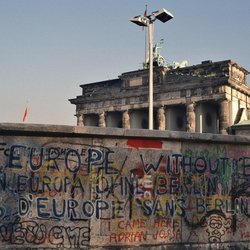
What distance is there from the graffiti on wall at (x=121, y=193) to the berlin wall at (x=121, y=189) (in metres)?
0.02

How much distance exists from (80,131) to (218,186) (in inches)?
137

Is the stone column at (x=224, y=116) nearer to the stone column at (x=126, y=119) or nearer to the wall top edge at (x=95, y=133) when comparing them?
the stone column at (x=126, y=119)

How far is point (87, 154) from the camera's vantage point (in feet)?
26.2

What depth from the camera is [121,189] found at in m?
8.18

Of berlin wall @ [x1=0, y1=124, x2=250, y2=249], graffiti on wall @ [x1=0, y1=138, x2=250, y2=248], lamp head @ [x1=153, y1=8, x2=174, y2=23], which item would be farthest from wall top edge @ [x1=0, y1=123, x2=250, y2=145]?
lamp head @ [x1=153, y1=8, x2=174, y2=23]

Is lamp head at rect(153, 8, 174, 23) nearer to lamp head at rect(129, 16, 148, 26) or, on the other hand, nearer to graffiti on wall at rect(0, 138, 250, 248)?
lamp head at rect(129, 16, 148, 26)

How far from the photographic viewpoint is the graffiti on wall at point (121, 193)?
296 inches

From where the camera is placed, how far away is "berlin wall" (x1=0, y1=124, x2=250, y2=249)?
7520 mm


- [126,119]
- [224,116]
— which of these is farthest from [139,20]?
[126,119]

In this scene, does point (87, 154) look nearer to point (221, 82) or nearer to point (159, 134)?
point (159, 134)

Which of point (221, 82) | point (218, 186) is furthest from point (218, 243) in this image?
point (221, 82)

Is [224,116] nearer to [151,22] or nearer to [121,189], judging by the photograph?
[151,22]

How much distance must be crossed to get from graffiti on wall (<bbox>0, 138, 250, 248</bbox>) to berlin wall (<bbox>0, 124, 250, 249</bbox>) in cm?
2

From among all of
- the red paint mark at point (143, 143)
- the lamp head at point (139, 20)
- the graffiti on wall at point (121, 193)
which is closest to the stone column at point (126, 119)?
the lamp head at point (139, 20)
